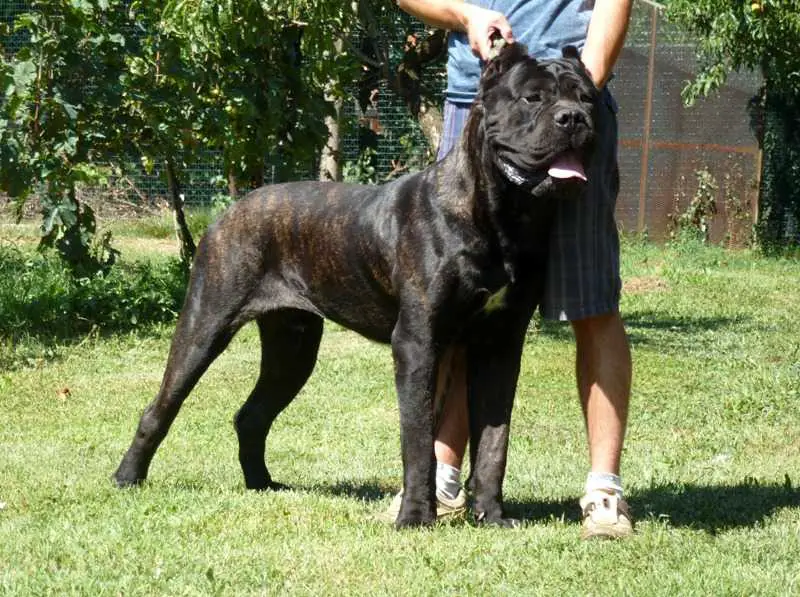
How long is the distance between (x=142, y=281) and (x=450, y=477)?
19.3 feet

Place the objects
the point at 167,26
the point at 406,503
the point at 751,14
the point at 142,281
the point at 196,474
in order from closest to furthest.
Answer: the point at 406,503
the point at 196,474
the point at 167,26
the point at 142,281
the point at 751,14

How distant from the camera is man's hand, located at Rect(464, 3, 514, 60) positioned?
4637mm

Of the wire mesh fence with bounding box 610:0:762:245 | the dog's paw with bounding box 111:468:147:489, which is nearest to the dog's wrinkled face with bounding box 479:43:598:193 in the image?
the dog's paw with bounding box 111:468:147:489

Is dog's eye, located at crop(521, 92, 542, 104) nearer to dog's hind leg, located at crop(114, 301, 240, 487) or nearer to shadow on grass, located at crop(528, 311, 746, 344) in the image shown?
dog's hind leg, located at crop(114, 301, 240, 487)

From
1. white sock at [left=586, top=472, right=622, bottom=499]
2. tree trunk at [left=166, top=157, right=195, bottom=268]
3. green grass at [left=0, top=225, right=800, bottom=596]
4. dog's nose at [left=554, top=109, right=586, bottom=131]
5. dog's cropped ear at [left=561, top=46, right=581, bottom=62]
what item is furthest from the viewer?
tree trunk at [left=166, top=157, right=195, bottom=268]

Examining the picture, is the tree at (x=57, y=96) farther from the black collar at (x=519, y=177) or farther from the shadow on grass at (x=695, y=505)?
the black collar at (x=519, y=177)

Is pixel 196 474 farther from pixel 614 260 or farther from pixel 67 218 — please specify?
pixel 67 218

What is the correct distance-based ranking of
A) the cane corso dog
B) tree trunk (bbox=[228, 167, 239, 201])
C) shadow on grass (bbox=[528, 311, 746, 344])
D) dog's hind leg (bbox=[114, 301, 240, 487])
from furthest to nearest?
tree trunk (bbox=[228, 167, 239, 201]) → shadow on grass (bbox=[528, 311, 746, 344]) → dog's hind leg (bbox=[114, 301, 240, 487]) → the cane corso dog

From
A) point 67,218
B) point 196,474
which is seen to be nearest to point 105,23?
point 67,218

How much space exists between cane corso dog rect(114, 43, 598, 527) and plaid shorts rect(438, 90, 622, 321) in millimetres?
64

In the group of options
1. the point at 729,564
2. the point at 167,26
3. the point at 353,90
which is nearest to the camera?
the point at 729,564

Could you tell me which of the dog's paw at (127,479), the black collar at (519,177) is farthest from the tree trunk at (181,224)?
the black collar at (519,177)

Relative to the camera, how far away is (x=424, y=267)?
15.4 feet

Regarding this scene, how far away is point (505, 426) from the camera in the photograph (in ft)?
16.6
